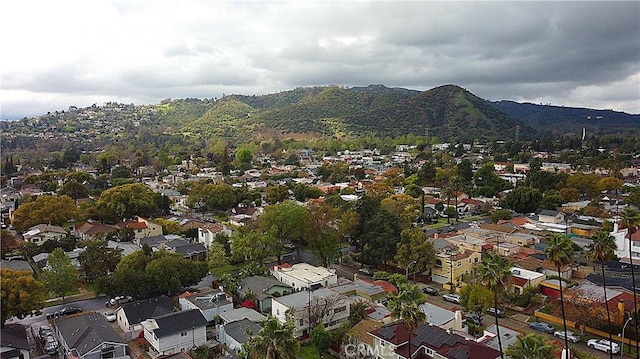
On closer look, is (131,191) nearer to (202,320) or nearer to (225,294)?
(225,294)

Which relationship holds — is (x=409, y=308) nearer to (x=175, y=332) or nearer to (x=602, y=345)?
(x=175, y=332)

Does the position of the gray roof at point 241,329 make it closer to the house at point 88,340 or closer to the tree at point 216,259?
the house at point 88,340

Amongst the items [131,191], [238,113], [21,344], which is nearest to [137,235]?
[131,191]

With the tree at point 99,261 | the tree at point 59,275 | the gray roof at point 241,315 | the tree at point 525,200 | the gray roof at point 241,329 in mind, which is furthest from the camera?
the tree at point 525,200

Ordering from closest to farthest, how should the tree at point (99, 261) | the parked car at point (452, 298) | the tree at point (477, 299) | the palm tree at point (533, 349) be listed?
the palm tree at point (533, 349) < the tree at point (477, 299) < the parked car at point (452, 298) < the tree at point (99, 261)

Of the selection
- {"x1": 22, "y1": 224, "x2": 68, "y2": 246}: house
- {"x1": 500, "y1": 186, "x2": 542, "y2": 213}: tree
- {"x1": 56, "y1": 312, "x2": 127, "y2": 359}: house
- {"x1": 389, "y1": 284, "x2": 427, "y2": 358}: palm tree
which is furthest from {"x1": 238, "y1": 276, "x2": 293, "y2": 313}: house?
{"x1": 500, "y1": 186, "x2": 542, "y2": 213}: tree

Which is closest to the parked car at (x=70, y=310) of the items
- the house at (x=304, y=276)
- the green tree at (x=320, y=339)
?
the house at (x=304, y=276)
